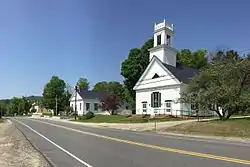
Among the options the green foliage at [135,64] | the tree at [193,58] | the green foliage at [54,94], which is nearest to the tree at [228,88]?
the green foliage at [135,64]

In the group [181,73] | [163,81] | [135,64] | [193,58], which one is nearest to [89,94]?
[135,64]

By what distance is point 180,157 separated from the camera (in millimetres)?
11047

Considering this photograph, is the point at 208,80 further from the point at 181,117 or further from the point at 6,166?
the point at 6,166

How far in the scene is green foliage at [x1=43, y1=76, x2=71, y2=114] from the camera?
108875 mm

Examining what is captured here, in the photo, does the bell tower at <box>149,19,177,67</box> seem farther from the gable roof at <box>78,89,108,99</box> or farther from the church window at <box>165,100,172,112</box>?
the gable roof at <box>78,89,108,99</box>

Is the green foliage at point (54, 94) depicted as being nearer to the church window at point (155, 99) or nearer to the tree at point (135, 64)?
the tree at point (135, 64)

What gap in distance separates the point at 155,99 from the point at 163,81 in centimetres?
325

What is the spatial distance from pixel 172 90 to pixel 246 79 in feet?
52.5

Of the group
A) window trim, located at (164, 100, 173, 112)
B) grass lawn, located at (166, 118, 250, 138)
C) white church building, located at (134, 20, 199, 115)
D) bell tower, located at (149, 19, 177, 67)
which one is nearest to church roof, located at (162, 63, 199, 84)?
white church building, located at (134, 20, 199, 115)

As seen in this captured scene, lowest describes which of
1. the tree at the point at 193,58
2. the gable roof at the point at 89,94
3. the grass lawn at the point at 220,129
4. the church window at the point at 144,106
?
the grass lawn at the point at 220,129

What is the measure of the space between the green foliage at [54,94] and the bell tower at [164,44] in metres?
62.4

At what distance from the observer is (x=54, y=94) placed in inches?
4306

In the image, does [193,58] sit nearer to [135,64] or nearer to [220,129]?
[135,64]

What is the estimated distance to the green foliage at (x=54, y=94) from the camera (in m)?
109
